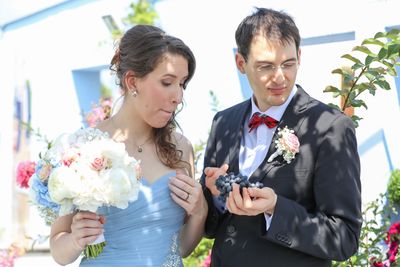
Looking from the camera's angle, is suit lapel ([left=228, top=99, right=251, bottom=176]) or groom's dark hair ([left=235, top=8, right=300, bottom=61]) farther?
suit lapel ([left=228, top=99, right=251, bottom=176])

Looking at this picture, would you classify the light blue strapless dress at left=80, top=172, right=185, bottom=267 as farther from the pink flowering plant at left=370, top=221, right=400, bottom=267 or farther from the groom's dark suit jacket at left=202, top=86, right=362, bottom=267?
the pink flowering plant at left=370, top=221, right=400, bottom=267

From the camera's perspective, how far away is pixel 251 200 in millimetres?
2359

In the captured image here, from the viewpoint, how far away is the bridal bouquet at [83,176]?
2422 mm

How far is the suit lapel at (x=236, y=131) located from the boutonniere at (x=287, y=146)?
197mm

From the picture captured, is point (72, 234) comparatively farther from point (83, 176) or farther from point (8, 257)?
point (8, 257)

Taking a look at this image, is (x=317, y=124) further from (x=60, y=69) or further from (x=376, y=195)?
(x=60, y=69)

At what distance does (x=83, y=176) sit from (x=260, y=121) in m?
0.75

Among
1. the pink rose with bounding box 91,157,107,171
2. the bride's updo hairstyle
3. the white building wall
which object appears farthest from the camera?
the white building wall

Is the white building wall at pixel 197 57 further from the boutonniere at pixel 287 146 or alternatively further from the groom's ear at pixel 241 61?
the boutonniere at pixel 287 146

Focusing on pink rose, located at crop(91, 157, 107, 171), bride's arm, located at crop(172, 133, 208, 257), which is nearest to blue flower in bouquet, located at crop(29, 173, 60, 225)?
pink rose, located at crop(91, 157, 107, 171)

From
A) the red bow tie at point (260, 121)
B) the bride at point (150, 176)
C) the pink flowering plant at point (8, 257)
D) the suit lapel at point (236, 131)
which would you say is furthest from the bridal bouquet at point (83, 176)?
the pink flowering plant at point (8, 257)

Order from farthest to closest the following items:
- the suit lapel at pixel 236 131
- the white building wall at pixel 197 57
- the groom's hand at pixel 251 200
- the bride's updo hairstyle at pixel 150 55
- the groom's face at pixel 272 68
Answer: the white building wall at pixel 197 57 < the bride's updo hairstyle at pixel 150 55 < the suit lapel at pixel 236 131 < the groom's face at pixel 272 68 < the groom's hand at pixel 251 200

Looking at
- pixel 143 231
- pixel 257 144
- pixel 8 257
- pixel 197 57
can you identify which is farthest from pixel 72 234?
pixel 197 57

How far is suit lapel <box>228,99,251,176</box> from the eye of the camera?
8.88 feet
